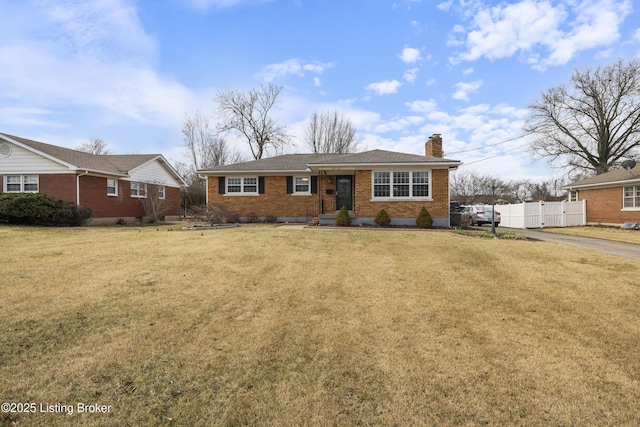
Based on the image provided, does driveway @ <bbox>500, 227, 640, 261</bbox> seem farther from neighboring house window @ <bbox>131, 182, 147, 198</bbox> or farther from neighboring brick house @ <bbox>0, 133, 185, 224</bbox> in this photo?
neighboring house window @ <bbox>131, 182, 147, 198</bbox>

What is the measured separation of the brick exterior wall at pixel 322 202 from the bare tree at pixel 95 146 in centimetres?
4192

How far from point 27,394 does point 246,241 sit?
7349 mm

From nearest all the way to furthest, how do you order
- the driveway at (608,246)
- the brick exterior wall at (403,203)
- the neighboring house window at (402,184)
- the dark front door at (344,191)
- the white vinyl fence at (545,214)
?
the driveway at (608,246) < the brick exterior wall at (403,203) < the neighboring house window at (402,184) < the dark front door at (344,191) < the white vinyl fence at (545,214)

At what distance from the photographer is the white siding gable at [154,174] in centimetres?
2270

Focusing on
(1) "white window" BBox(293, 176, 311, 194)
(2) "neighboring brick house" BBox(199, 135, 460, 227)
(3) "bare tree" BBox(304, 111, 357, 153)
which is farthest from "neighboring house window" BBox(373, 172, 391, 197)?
(3) "bare tree" BBox(304, 111, 357, 153)

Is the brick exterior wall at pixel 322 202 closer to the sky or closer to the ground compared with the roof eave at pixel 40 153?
closer to the ground

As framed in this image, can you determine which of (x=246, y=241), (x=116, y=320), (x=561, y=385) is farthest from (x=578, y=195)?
(x=116, y=320)

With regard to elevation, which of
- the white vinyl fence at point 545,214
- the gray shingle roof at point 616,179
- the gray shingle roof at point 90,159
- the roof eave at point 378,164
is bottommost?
the white vinyl fence at point 545,214

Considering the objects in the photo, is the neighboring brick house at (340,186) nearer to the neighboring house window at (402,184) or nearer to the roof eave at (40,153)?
the neighboring house window at (402,184)

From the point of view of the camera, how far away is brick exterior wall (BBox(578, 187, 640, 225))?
801 inches

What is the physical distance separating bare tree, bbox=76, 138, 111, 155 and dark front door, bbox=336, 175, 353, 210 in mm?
47030

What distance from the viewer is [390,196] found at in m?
16.6

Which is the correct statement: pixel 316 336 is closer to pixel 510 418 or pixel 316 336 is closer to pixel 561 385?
pixel 510 418

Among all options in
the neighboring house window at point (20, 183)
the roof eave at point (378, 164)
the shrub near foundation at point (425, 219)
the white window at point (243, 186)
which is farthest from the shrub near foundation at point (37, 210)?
the shrub near foundation at point (425, 219)
